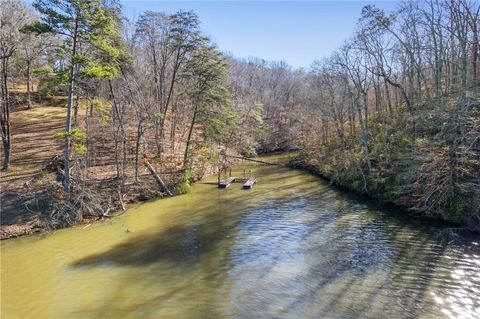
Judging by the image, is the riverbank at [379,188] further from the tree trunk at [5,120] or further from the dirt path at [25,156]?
the tree trunk at [5,120]

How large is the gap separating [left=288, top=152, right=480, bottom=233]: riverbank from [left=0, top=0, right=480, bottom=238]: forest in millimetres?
96

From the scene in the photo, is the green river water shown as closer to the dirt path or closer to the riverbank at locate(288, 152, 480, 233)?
the riverbank at locate(288, 152, 480, 233)

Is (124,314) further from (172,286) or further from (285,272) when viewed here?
(285,272)

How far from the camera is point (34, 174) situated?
21203 mm

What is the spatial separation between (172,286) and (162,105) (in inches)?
1037

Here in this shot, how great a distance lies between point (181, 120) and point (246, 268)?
90.6 ft

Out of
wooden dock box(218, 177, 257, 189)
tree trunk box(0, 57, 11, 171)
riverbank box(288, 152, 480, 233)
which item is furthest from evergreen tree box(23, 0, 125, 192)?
riverbank box(288, 152, 480, 233)

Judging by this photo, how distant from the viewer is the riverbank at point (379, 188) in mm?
16219

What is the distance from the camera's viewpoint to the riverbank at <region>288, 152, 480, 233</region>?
16219 mm

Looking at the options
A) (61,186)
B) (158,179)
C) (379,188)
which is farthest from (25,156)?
(379,188)

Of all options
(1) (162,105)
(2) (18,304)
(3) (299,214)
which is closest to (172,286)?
(2) (18,304)

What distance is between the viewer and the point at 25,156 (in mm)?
24750

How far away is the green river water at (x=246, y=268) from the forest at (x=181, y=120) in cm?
253

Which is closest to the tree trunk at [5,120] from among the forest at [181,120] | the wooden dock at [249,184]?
the forest at [181,120]
